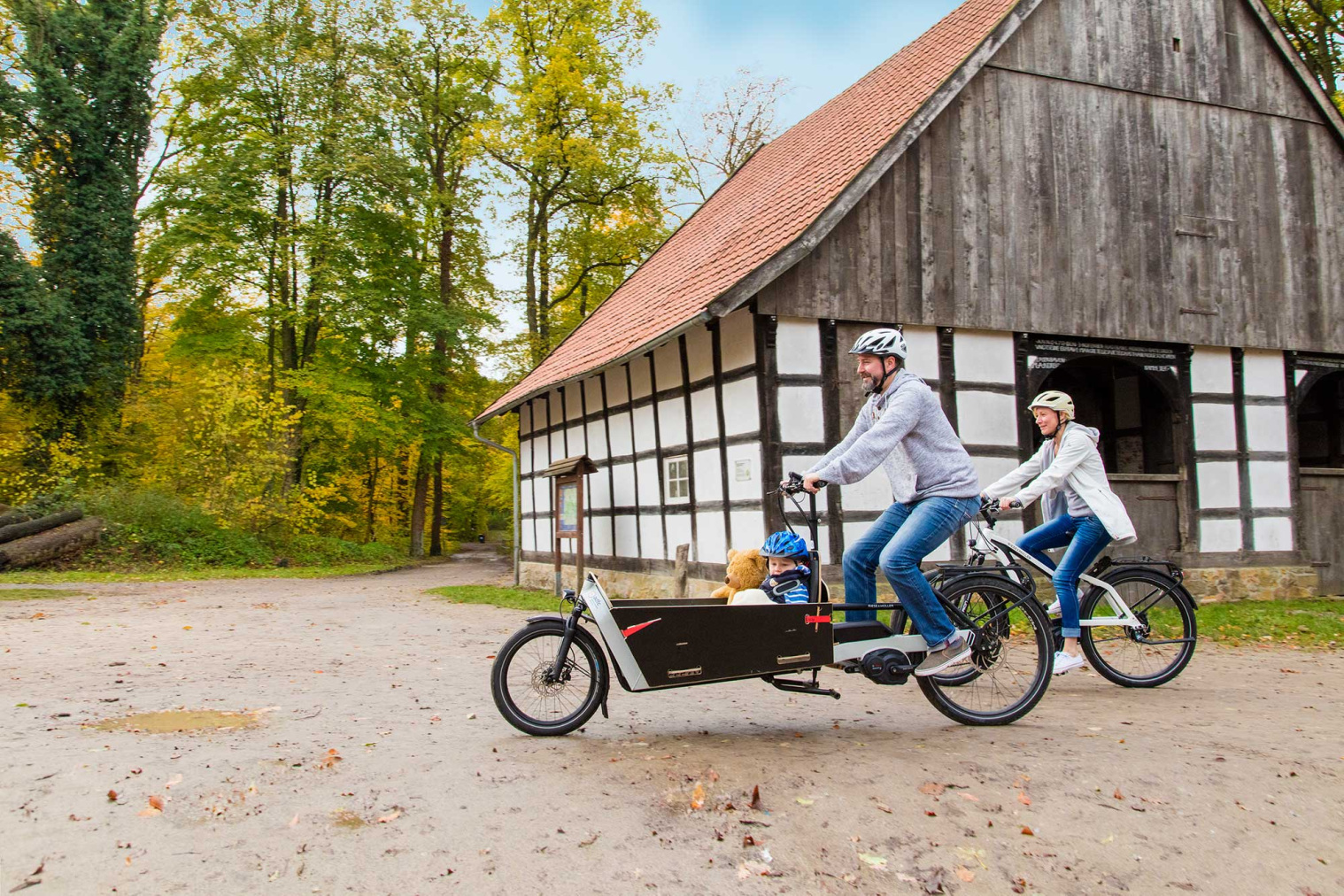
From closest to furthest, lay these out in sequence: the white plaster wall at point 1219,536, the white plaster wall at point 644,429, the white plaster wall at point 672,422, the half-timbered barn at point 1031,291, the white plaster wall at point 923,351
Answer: the half-timbered barn at point 1031,291
the white plaster wall at point 923,351
the white plaster wall at point 672,422
the white plaster wall at point 1219,536
the white plaster wall at point 644,429

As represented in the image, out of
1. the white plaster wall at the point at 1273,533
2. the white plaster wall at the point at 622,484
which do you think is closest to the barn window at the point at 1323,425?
the white plaster wall at the point at 1273,533

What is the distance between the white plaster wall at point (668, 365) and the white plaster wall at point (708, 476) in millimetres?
1132

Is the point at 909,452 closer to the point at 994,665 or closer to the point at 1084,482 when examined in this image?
the point at 994,665

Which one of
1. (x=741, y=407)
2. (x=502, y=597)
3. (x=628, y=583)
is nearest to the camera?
(x=741, y=407)

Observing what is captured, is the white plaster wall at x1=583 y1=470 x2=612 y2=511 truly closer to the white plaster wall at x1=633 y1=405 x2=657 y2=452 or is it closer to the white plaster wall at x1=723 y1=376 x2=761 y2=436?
the white plaster wall at x1=633 y1=405 x2=657 y2=452

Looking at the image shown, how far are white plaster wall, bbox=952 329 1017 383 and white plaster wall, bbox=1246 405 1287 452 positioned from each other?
3.95 metres

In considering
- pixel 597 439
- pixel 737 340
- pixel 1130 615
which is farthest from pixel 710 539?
pixel 1130 615

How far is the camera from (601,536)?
1485 centimetres

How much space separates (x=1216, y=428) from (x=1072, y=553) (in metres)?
8.25

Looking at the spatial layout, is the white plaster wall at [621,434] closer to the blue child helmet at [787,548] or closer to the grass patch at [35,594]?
the grass patch at [35,594]

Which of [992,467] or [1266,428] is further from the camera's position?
[1266,428]

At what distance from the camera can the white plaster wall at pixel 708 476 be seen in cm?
1123

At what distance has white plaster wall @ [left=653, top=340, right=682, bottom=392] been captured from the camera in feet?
40.2

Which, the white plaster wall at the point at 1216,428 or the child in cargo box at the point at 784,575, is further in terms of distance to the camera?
the white plaster wall at the point at 1216,428
